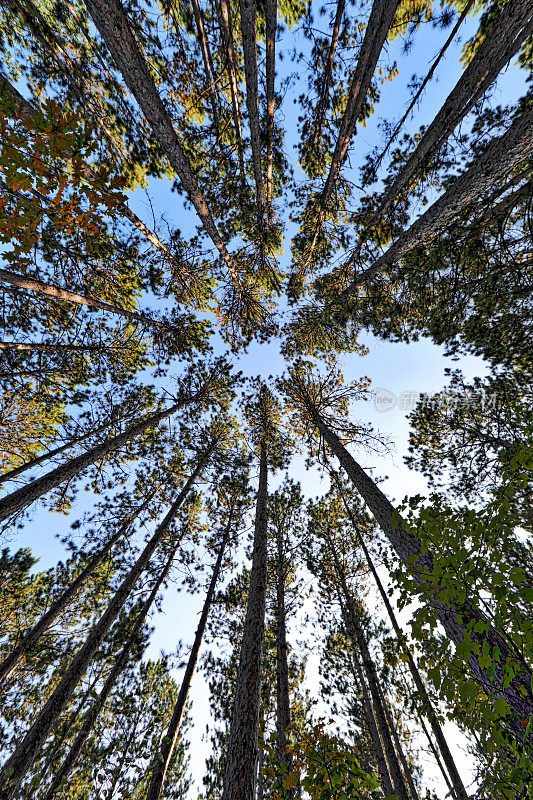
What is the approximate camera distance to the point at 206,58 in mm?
5332

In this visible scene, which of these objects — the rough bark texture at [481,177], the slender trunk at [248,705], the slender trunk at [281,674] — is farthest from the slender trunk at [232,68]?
the slender trunk at [281,674]

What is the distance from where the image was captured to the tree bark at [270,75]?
4018 millimetres

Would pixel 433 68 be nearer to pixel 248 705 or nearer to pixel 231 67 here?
pixel 231 67

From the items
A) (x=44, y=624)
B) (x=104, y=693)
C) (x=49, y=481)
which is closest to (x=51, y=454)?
(x=49, y=481)

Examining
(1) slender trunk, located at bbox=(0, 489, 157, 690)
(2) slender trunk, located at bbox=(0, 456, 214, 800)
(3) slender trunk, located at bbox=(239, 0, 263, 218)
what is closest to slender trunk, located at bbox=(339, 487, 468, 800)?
(2) slender trunk, located at bbox=(0, 456, 214, 800)

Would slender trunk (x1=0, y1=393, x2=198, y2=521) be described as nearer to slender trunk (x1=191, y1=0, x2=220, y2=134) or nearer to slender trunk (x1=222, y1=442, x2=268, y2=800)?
slender trunk (x1=222, y1=442, x2=268, y2=800)

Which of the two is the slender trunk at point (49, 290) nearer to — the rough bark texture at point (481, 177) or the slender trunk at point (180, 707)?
the rough bark texture at point (481, 177)

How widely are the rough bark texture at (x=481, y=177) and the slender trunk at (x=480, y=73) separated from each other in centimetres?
80

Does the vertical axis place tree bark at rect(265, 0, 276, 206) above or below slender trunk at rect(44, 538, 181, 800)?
above

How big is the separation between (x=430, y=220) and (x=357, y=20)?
3.47 metres

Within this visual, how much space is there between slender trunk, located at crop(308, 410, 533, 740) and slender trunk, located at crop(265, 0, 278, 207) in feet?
22.4

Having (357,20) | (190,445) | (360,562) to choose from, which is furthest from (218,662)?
(357,20)

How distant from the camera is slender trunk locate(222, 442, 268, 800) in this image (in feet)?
10.1

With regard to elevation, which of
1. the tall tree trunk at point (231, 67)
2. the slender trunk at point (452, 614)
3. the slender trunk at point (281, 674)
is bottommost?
the slender trunk at point (452, 614)
